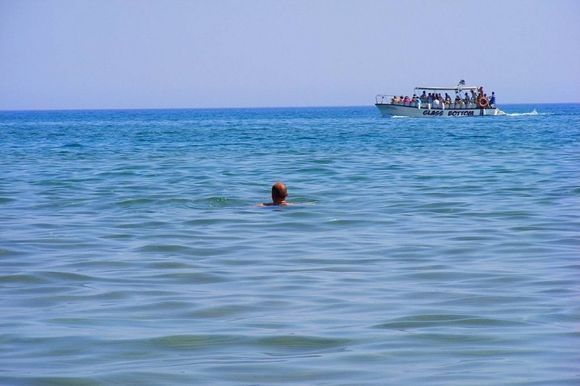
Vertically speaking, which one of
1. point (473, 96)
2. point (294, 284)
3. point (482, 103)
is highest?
point (473, 96)

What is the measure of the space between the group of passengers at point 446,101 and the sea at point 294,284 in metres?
47.2

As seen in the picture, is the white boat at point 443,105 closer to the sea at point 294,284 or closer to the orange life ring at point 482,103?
the orange life ring at point 482,103

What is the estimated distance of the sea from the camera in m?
5.93

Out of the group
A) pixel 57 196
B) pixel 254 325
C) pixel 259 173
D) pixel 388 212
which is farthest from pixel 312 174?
pixel 254 325

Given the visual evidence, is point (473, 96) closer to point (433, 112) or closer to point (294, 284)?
point (433, 112)

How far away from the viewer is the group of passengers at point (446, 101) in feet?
215

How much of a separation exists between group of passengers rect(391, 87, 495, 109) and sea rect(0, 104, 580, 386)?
47222mm

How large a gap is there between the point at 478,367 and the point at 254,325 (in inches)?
68.5

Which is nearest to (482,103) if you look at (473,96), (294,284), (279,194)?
(473,96)

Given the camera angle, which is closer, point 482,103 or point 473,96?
point 482,103

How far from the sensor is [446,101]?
65.7 meters

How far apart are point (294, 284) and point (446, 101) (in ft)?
192

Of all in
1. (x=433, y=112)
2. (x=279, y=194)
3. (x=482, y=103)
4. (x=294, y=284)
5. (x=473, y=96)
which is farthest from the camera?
(x=473, y=96)

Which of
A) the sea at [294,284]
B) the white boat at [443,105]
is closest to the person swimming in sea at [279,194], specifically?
the sea at [294,284]
